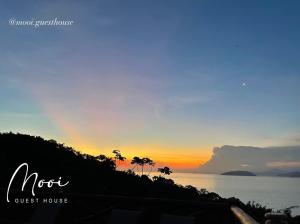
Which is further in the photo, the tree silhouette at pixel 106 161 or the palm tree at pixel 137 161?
the palm tree at pixel 137 161

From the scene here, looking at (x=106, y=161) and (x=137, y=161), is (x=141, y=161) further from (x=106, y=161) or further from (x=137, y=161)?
(x=106, y=161)

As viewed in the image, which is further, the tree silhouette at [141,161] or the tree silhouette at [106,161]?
the tree silhouette at [141,161]

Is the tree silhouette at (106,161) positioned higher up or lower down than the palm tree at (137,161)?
lower down

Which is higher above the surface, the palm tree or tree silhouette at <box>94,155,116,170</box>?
the palm tree

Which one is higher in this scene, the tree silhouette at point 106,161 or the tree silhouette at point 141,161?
the tree silhouette at point 141,161

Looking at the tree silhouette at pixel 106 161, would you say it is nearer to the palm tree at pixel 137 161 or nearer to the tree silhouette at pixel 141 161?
the palm tree at pixel 137 161

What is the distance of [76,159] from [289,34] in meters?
16.1

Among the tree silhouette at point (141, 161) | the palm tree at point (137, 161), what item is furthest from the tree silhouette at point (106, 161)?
the tree silhouette at point (141, 161)

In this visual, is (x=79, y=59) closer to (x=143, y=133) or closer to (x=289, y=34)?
(x=289, y=34)

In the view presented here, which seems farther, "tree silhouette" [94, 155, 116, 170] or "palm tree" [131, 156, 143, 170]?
"palm tree" [131, 156, 143, 170]

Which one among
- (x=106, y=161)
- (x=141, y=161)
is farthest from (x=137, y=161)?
(x=106, y=161)

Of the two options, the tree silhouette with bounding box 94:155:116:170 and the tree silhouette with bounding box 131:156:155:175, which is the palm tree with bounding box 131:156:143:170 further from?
the tree silhouette with bounding box 94:155:116:170

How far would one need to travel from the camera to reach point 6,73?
565 inches

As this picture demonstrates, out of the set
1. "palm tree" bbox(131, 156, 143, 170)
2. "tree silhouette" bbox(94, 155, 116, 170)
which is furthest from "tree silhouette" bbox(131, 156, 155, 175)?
"tree silhouette" bbox(94, 155, 116, 170)
